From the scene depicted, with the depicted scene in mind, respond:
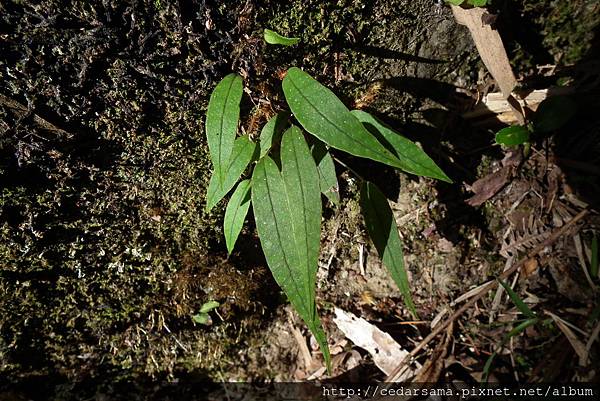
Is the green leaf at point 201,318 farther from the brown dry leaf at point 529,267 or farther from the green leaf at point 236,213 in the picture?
the brown dry leaf at point 529,267

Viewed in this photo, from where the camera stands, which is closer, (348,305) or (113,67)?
(113,67)

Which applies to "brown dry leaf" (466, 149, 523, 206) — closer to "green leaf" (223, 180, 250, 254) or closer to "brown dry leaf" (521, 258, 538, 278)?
"brown dry leaf" (521, 258, 538, 278)

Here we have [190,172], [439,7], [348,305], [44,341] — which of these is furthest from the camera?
[348,305]

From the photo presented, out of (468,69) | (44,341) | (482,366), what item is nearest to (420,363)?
(482,366)

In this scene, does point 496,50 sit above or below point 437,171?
above

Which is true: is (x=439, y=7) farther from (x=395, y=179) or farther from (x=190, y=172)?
(x=190, y=172)

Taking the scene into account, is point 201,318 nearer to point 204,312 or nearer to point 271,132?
point 204,312
